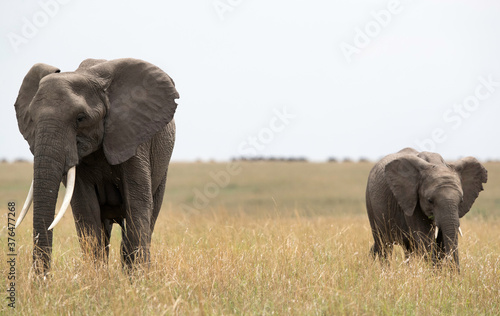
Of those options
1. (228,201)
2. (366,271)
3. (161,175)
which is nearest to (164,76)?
(161,175)

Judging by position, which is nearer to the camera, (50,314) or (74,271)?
(50,314)

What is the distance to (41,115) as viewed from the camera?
21.9ft

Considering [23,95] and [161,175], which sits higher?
[23,95]

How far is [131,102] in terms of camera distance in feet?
24.4

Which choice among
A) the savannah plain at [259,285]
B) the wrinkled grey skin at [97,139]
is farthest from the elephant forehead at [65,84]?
the savannah plain at [259,285]

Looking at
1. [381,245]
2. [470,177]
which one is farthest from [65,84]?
[470,177]

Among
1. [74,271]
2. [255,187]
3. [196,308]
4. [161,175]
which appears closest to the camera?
[196,308]

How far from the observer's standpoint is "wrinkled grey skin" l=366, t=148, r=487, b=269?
8.96m

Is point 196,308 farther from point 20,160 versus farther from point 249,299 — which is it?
point 20,160

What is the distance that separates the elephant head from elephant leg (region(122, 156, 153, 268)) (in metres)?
3.95

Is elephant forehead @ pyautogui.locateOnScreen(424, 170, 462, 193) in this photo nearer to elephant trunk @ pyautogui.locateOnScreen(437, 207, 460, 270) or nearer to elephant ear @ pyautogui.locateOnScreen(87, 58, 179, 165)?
elephant trunk @ pyautogui.locateOnScreen(437, 207, 460, 270)

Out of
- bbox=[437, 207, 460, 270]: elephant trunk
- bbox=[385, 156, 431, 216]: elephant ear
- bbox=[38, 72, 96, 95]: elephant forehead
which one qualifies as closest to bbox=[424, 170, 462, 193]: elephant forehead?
bbox=[385, 156, 431, 216]: elephant ear

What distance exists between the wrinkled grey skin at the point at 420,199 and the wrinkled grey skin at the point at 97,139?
3.85 metres

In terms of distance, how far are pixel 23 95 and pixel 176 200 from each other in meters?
21.4
